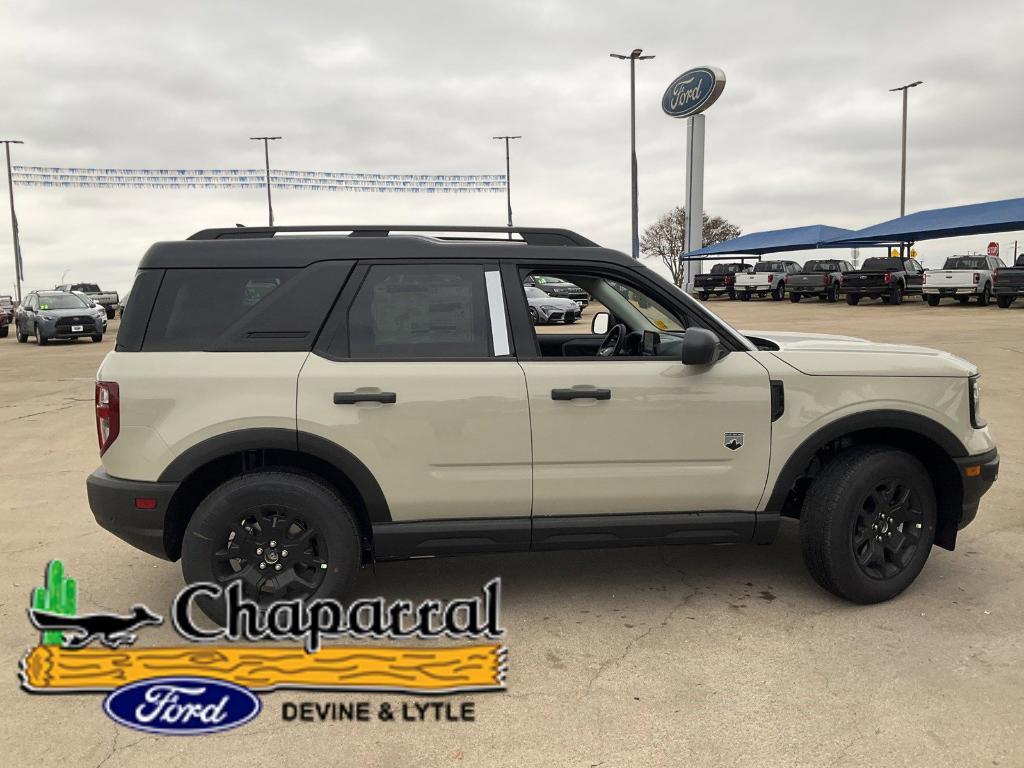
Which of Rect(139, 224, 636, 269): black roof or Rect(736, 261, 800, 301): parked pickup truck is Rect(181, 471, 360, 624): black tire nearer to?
Rect(139, 224, 636, 269): black roof

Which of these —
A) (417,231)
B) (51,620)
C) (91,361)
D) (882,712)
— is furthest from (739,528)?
(91,361)

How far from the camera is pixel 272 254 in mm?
3732

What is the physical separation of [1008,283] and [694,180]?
26197 mm

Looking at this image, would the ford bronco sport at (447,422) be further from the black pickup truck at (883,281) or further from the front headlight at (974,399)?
the black pickup truck at (883,281)

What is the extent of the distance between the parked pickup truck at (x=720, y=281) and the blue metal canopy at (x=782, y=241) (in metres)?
7.09

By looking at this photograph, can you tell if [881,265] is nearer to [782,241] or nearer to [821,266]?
[821,266]

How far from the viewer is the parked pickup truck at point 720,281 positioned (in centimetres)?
3866

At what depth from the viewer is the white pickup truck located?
2794 cm

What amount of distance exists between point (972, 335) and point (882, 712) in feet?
57.8

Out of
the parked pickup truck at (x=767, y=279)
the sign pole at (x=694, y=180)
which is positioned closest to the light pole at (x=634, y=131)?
the parked pickup truck at (x=767, y=279)

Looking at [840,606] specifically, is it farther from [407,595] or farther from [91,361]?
[91,361]

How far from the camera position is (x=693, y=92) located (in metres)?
51.7

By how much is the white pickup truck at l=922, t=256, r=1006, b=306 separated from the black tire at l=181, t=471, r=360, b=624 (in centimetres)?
2919

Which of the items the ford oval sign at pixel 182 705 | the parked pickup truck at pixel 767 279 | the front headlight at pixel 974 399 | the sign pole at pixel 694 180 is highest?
the sign pole at pixel 694 180
